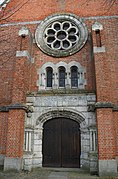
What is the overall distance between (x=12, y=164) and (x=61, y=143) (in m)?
2.65

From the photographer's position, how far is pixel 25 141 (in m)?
10.0

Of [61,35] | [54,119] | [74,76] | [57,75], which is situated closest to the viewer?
[54,119]

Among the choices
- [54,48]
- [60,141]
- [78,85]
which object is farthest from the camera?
[54,48]

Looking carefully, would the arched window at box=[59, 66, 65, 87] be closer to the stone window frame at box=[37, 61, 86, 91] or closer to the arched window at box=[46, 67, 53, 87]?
the stone window frame at box=[37, 61, 86, 91]

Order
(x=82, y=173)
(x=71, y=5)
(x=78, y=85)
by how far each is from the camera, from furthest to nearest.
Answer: (x=71, y=5)
(x=78, y=85)
(x=82, y=173)

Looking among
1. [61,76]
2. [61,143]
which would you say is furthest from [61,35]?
[61,143]

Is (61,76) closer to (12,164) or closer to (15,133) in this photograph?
(15,133)

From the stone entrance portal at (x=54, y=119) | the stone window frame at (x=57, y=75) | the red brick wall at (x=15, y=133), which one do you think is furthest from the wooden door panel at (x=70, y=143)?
the red brick wall at (x=15, y=133)

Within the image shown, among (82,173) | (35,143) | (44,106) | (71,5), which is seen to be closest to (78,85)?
(44,106)

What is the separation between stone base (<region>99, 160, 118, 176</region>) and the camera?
28.4ft

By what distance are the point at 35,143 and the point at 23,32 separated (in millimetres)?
6184

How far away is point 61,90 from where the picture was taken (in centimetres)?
1095

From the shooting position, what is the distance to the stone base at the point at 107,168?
866 cm

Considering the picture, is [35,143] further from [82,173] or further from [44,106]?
[82,173]
